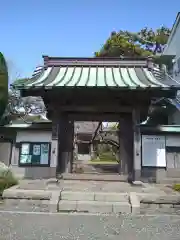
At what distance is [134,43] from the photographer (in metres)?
32.6

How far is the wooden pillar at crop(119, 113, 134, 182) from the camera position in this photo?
12.3 m

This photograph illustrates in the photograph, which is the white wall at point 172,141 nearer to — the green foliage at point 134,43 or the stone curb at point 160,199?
the stone curb at point 160,199

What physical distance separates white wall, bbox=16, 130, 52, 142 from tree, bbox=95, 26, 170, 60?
20038 mm

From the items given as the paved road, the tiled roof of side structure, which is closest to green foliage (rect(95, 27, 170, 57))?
the tiled roof of side structure

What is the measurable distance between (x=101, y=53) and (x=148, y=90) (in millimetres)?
22170

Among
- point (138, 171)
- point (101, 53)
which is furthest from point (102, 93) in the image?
point (101, 53)

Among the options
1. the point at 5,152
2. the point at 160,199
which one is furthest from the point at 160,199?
the point at 5,152

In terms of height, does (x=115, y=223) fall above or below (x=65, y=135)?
below

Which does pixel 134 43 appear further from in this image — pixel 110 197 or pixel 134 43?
pixel 110 197

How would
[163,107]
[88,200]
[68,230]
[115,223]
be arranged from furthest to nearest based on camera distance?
1. [163,107]
2. [88,200]
3. [115,223]
4. [68,230]

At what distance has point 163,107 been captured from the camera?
20500 mm

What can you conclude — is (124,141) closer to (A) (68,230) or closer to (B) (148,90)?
(B) (148,90)

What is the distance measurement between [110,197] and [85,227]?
228 cm

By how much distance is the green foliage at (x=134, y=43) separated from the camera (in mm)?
30484
